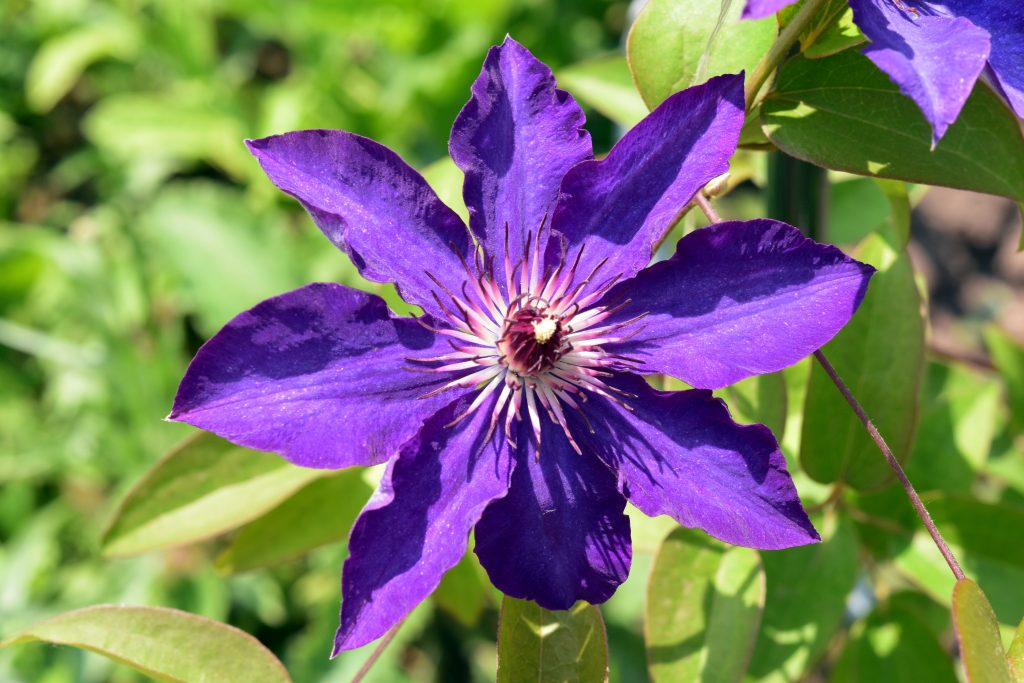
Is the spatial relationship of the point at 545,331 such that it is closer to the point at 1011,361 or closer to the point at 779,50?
the point at 779,50

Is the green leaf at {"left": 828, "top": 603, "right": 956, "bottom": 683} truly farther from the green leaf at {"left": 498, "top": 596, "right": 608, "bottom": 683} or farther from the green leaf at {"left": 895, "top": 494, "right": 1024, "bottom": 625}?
the green leaf at {"left": 498, "top": 596, "right": 608, "bottom": 683}

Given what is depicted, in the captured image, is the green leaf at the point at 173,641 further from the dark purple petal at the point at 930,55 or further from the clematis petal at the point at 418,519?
the dark purple petal at the point at 930,55

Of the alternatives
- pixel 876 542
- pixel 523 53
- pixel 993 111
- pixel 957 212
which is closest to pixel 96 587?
pixel 876 542

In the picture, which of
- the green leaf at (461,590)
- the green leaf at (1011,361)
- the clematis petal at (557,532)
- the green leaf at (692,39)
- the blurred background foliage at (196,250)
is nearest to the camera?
the clematis petal at (557,532)

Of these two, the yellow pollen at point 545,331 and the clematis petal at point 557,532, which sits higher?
the yellow pollen at point 545,331

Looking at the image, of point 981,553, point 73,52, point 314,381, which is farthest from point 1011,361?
point 73,52

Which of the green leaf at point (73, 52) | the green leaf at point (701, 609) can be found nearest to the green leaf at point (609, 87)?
the green leaf at point (701, 609)
